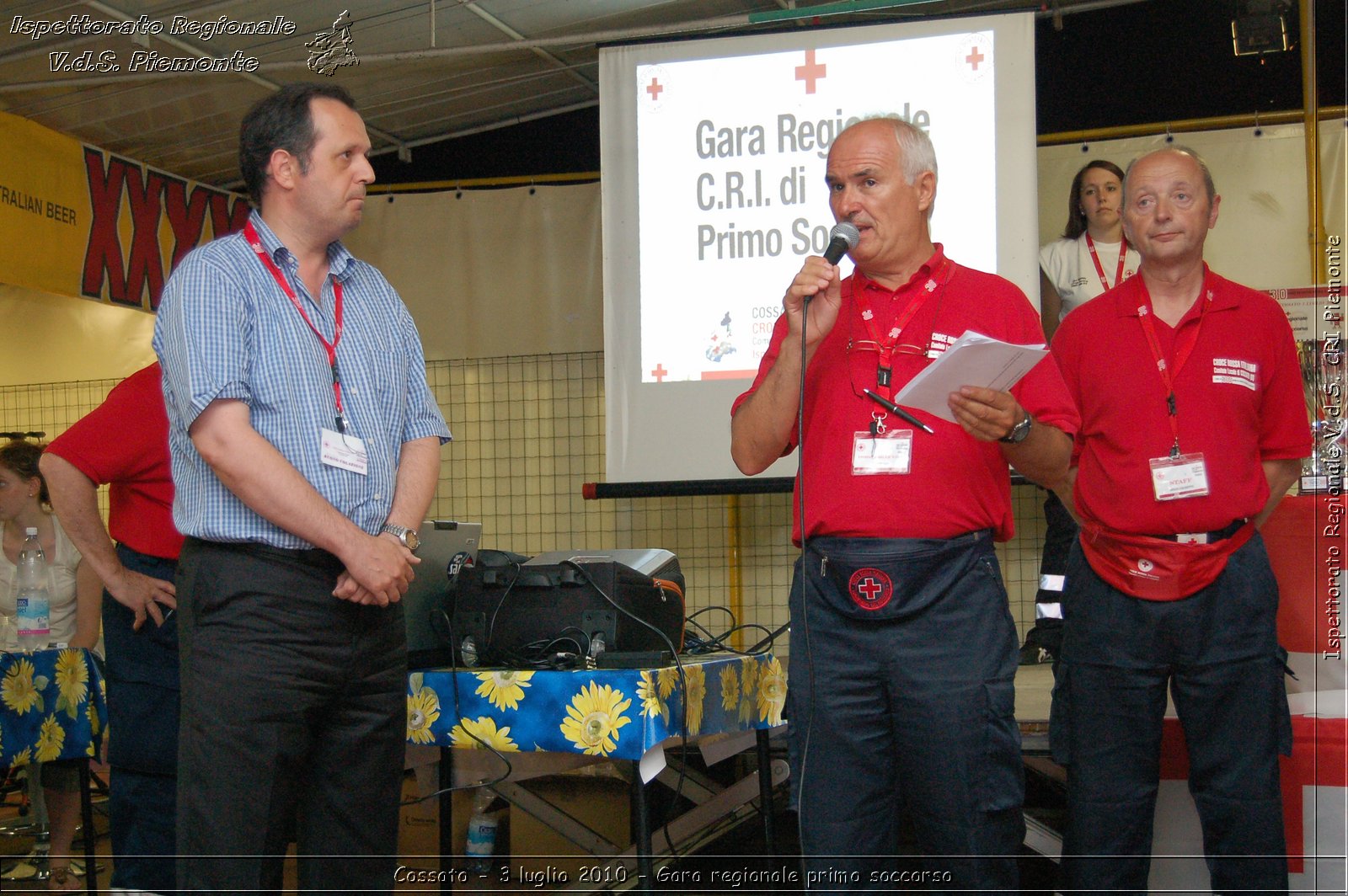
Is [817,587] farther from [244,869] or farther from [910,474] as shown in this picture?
[244,869]

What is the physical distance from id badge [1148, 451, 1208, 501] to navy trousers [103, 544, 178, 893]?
2074 millimetres

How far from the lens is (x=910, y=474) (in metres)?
1.75

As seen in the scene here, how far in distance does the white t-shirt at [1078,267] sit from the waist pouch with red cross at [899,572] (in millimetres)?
2511

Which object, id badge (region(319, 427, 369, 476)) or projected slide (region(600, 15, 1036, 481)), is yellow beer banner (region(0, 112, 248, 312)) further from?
id badge (region(319, 427, 369, 476))

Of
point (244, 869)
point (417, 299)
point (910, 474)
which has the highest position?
point (417, 299)

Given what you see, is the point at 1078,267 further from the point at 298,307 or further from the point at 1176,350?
the point at 298,307

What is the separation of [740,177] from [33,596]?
2.76m

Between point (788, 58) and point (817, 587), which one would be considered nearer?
point (817, 587)

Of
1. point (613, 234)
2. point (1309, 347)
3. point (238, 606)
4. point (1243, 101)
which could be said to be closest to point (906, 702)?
point (238, 606)

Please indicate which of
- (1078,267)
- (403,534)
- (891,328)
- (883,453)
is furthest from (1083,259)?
(403,534)

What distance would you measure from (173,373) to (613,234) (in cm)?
281

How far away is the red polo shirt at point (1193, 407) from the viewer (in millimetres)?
2160

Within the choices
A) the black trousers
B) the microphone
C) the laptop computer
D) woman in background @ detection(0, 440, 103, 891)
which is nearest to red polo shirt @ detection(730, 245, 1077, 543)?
the microphone

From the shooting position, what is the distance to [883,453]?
5.80ft
